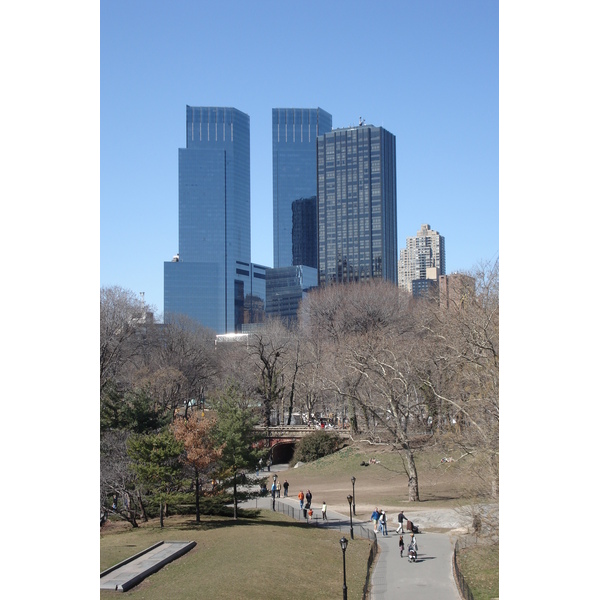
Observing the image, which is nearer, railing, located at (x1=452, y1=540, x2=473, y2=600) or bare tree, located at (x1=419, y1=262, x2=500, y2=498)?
railing, located at (x1=452, y1=540, x2=473, y2=600)

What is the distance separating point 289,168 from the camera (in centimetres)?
16612

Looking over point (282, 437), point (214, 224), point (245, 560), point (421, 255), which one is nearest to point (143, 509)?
point (245, 560)

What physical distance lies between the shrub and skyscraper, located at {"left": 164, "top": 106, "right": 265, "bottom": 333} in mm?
88910

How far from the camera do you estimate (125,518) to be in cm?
1959

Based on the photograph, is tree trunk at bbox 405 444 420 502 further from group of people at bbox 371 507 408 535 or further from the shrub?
the shrub

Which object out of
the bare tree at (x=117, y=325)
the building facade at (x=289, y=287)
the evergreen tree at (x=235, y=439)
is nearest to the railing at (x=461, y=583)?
the evergreen tree at (x=235, y=439)

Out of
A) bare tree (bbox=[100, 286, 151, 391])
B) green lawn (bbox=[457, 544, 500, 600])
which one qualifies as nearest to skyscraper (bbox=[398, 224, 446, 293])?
bare tree (bbox=[100, 286, 151, 391])

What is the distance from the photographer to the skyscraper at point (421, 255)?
138m

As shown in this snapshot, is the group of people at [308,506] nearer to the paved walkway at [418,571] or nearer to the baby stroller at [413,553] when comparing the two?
the paved walkway at [418,571]

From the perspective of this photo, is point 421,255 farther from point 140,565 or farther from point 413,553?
point 140,565

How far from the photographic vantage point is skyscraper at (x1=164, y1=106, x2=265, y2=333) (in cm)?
12512

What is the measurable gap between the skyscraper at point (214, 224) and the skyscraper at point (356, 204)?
75.3 ft

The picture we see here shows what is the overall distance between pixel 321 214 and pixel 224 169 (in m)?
35.2
